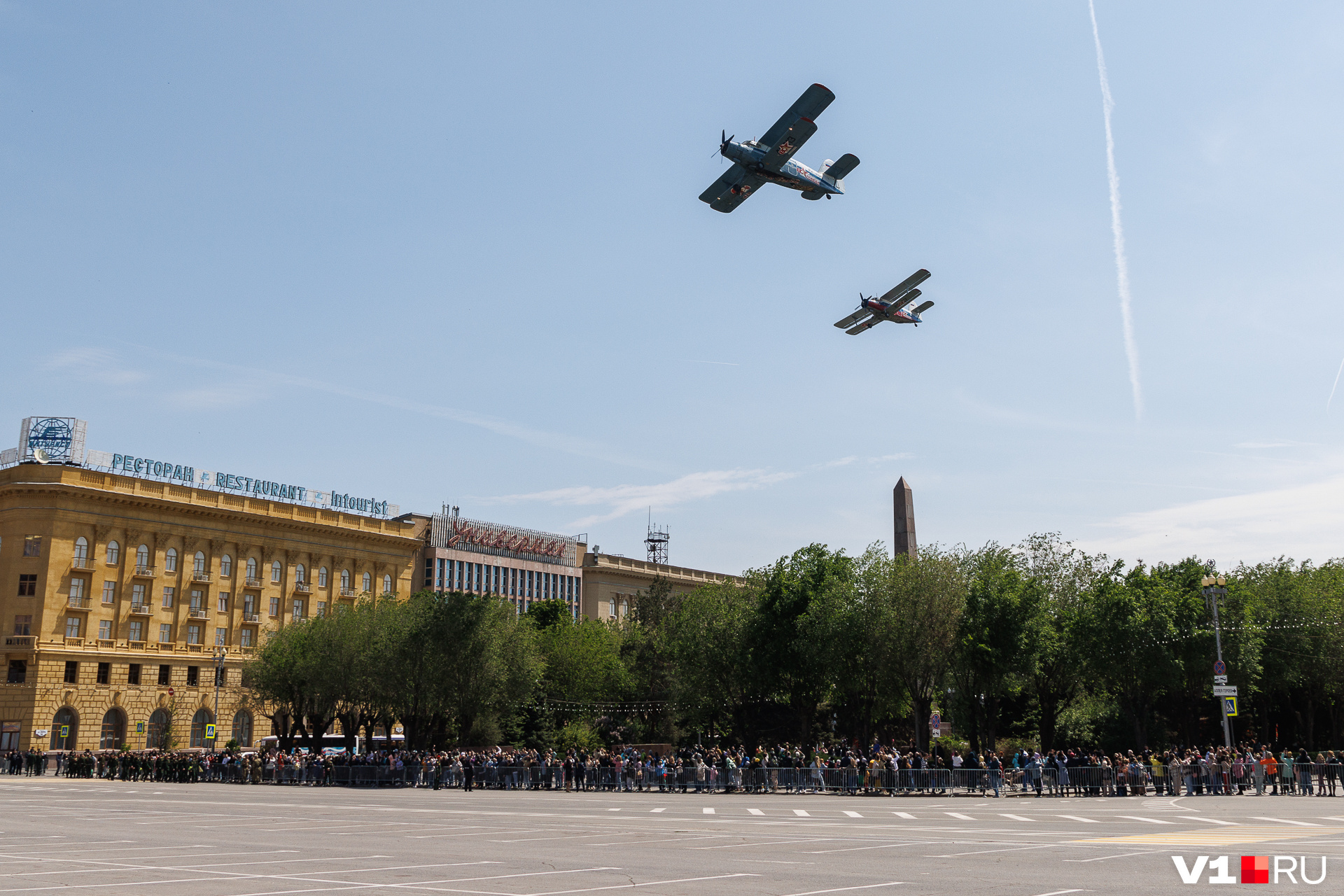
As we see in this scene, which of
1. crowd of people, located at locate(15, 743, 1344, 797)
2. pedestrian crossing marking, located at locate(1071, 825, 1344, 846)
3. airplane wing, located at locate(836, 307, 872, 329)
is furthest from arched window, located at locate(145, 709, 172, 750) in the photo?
pedestrian crossing marking, located at locate(1071, 825, 1344, 846)

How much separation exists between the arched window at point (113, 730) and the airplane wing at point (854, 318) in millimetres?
58049

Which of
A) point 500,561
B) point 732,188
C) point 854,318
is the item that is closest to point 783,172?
point 732,188

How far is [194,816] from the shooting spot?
1054 inches

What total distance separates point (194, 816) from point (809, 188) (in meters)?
30.0

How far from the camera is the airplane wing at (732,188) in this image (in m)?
40.3

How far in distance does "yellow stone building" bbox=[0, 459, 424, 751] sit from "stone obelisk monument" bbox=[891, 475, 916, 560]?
1582 inches

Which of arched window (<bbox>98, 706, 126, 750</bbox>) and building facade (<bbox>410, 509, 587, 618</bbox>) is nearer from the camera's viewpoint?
arched window (<bbox>98, 706, 126, 750</bbox>)

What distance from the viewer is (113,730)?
77.6m

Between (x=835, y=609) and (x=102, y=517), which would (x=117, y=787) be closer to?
(x=835, y=609)

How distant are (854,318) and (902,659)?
1668 cm

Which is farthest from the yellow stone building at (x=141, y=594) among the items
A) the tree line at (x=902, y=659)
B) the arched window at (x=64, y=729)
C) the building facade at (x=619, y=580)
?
the building facade at (x=619, y=580)

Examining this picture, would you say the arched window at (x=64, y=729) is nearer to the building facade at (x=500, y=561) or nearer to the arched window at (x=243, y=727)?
the arched window at (x=243, y=727)

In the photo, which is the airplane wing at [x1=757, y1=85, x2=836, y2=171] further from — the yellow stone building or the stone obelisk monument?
the yellow stone building

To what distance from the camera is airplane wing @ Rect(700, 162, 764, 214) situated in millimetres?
40312
